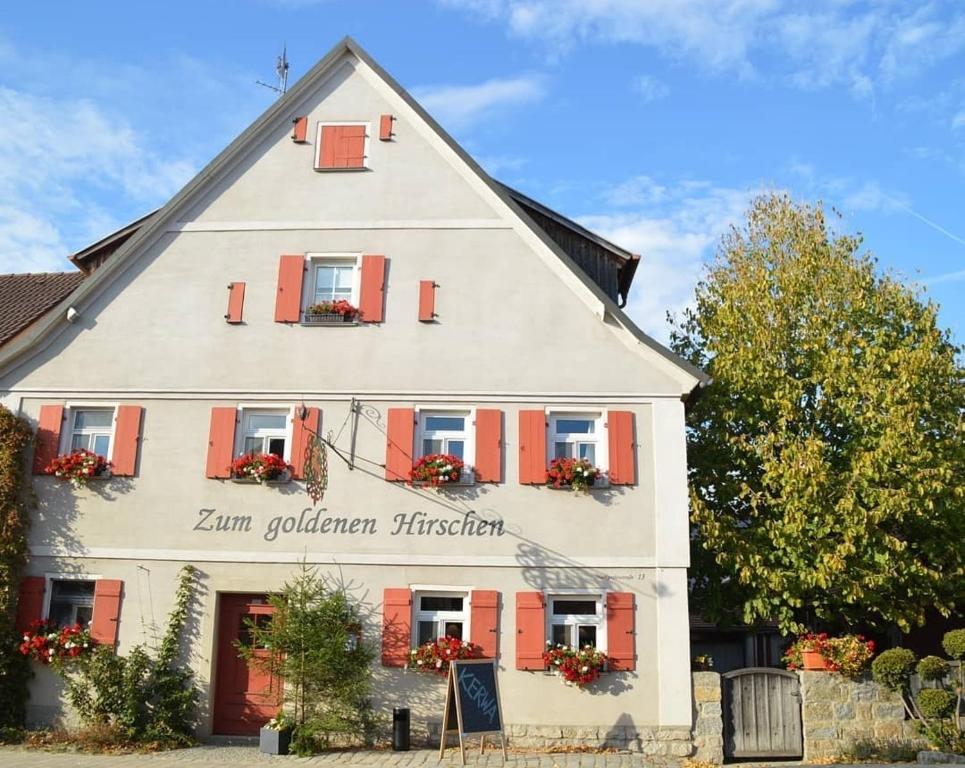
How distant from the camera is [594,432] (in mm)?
14719

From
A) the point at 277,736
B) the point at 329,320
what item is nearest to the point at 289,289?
the point at 329,320

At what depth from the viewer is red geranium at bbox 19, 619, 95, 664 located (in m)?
13.8

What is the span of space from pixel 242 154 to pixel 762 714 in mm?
11666

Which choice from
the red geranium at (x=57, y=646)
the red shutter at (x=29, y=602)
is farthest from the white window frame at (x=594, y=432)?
the red shutter at (x=29, y=602)

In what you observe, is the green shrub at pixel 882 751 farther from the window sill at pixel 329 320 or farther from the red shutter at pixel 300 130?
the red shutter at pixel 300 130

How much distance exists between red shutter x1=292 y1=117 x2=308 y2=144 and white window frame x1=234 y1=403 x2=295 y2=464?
14.8 feet

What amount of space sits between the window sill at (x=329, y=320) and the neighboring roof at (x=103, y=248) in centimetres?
420

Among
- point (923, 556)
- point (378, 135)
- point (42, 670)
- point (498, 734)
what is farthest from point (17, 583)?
point (923, 556)

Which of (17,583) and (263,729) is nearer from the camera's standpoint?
(263,729)

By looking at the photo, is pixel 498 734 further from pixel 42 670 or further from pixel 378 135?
pixel 378 135

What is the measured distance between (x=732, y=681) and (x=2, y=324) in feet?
44.1

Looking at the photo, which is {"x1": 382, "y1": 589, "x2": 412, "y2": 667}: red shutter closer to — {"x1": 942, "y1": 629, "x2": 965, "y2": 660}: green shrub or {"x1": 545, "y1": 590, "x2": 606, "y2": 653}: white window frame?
{"x1": 545, "y1": 590, "x2": 606, "y2": 653}: white window frame

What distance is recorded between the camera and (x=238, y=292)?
15.4m

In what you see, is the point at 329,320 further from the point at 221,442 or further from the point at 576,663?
the point at 576,663
